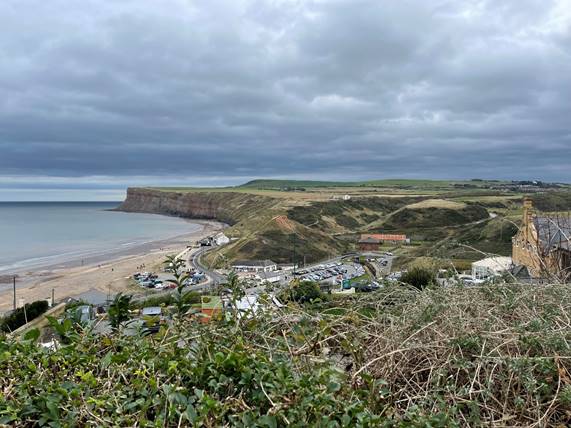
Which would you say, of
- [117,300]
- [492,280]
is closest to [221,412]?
[117,300]

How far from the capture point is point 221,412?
1.85 meters

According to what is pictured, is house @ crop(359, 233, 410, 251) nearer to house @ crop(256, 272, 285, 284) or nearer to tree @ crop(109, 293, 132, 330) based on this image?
house @ crop(256, 272, 285, 284)

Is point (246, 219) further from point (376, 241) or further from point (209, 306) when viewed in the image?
point (209, 306)

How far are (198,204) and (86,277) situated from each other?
107 metres

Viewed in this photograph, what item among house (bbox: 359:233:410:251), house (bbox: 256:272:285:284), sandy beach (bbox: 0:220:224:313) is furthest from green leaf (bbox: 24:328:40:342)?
house (bbox: 359:233:410:251)

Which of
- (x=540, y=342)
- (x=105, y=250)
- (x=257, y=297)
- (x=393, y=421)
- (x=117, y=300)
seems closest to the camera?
(x=393, y=421)

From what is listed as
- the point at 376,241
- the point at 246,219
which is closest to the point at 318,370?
the point at 376,241

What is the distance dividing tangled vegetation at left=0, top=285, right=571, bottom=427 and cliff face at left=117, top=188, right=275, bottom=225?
111134 millimetres

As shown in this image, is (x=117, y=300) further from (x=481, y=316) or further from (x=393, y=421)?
(x=481, y=316)

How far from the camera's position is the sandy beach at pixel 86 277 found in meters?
39.4

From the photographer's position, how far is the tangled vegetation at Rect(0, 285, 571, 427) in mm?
1854

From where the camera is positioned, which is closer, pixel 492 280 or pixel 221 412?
pixel 221 412

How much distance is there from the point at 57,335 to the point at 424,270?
13.2 ft

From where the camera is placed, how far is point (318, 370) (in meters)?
2.27
